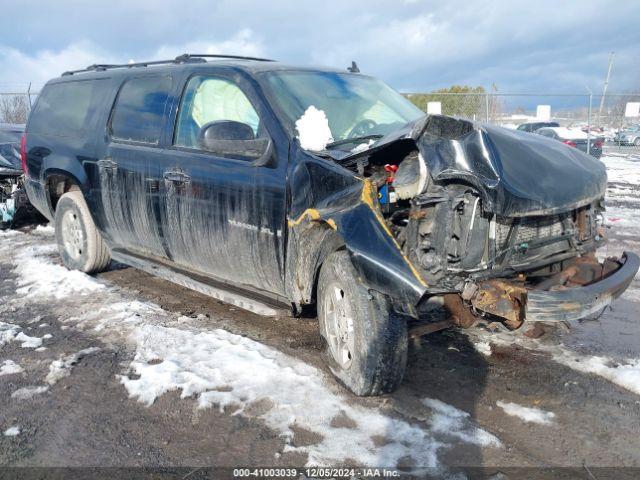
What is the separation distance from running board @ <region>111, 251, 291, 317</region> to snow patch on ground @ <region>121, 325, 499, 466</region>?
0.30m

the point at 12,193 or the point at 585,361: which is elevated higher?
the point at 12,193

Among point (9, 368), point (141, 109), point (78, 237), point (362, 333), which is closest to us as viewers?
point (362, 333)

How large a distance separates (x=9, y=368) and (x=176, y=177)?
5.72 ft

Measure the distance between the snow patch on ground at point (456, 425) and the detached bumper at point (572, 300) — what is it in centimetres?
67

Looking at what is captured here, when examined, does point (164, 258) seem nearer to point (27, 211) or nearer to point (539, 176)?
point (539, 176)

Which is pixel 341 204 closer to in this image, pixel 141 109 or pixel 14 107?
pixel 141 109

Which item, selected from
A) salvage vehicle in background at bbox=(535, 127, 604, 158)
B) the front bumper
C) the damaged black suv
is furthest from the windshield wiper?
salvage vehicle in background at bbox=(535, 127, 604, 158)

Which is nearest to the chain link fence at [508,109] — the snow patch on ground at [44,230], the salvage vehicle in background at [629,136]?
the salvage vehicle in background at [629,136]

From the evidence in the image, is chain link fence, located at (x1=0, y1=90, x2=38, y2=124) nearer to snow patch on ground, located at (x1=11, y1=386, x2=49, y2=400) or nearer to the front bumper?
snow patch on ground, located at (x1=11, y1=386, x2=49, y2=400)

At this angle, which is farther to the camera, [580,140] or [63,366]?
[580,140]

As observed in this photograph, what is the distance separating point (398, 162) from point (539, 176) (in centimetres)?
79

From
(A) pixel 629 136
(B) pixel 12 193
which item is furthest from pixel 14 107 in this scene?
(A) pixel 629 136

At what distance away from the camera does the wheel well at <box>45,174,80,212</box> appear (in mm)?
6047

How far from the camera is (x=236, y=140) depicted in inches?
153
